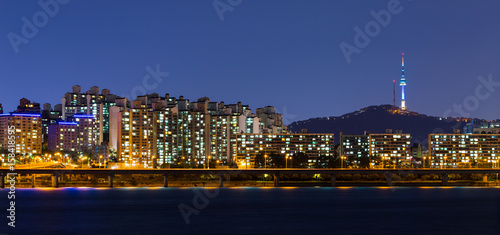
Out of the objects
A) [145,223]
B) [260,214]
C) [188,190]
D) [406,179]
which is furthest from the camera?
[406,179]

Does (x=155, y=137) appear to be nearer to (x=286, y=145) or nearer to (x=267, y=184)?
(x=286, y=145)

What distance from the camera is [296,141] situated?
198 meters

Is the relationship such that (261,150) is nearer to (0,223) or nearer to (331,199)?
(331,199)

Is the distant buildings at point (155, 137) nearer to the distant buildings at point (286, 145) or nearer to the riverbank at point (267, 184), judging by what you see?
the distant buildings at point (286, 145)

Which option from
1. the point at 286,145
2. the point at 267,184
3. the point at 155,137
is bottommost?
the point at 267,184

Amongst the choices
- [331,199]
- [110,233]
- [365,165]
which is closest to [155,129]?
[365,165]

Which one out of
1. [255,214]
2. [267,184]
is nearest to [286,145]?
[267,184]

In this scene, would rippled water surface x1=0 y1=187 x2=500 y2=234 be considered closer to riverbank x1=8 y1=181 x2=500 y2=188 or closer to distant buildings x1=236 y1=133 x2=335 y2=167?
riverbank x1=8 y1=181 x2=500 y2=188

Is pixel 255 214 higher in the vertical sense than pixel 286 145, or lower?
lower

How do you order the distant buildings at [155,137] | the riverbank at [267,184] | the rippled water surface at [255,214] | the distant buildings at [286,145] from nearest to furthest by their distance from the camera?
the rippled water surface at [255,214] < the riverbank at [267,184] < the distant buildings at [155,137] < the distant buildings at [286,145]

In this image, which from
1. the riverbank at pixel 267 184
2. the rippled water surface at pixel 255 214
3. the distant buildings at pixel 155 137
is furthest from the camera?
the distant buildings at pixel 155 137

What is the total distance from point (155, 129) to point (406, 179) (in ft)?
219

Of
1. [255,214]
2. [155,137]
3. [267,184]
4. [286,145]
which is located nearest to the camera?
[255,214]

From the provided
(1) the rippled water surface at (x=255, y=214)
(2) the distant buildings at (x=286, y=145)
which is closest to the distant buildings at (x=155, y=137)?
(2) the distant buildings at (x=286, y=145)
